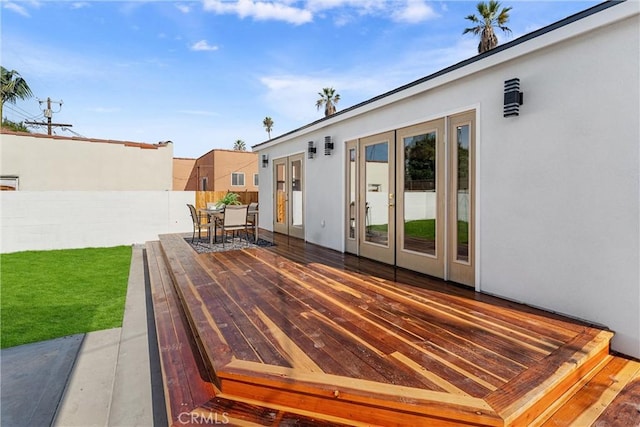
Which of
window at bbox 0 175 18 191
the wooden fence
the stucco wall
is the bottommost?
the stucco wall

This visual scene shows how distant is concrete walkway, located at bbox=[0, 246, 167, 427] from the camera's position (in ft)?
7.16

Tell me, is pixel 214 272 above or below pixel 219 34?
below

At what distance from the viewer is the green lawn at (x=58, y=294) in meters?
3.68

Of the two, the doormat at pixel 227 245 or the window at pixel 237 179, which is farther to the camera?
the window at pixel 237 179

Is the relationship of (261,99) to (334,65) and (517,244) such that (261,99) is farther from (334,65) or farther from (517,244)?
(517,244)

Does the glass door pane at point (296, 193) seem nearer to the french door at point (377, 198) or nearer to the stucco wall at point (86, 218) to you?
the french door at point (377, 198)

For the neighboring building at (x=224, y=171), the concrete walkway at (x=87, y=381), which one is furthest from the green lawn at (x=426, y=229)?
the neighboring building at (x=224, y=171)

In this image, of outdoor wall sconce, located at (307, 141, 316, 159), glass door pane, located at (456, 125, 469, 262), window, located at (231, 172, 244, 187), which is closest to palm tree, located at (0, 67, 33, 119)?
window, located at (231, 172, 244, 187)

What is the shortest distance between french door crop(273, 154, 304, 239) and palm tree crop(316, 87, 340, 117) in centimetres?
1633

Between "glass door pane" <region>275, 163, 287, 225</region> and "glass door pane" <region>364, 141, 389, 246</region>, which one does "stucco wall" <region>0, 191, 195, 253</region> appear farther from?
"glass door pane" <region>364, 141, 389, 246</region>

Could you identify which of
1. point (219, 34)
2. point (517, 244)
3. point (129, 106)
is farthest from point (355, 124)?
point (129, 106)

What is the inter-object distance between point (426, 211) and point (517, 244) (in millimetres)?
1237

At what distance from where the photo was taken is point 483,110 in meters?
3.49

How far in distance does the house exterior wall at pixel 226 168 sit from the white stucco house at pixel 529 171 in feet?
58.8
